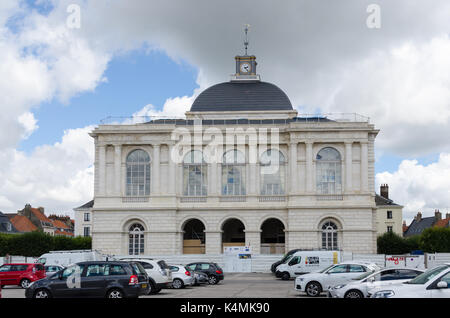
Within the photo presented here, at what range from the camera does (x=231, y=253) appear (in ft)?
189

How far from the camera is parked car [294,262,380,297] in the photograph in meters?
29.3

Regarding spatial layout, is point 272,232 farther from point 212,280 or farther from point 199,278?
point 199,278

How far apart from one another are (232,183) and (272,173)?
3.95 meters

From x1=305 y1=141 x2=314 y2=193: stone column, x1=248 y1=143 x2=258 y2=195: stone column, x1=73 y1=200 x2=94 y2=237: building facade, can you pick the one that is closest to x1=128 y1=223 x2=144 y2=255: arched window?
x1=248 y1=143 x2=258 y2=195: stone column

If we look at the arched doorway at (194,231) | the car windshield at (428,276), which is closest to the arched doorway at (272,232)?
the arched doorway at (194,231)

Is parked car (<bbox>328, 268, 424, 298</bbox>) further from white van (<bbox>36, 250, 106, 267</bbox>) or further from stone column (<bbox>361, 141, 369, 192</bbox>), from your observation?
stone column (<bbox>361, 141, 369, 192</bbox>)

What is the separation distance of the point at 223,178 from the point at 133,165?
28.6 ft

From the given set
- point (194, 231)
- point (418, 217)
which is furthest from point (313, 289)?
point (418, 217)

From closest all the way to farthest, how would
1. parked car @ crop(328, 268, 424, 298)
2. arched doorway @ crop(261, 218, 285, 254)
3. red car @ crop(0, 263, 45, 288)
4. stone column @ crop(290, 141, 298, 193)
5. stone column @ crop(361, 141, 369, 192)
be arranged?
parked car @ crop(328, 268, 424, 298) < red car @ crop(0, 263, 45, 288) < stone column @ crop(361, 141, 369, 192) < stone column @ crop(290, 141, 298, 193) < arched doorway @ crop(261, 218, 285, 254)

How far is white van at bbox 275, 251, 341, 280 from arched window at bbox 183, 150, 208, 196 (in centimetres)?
2151

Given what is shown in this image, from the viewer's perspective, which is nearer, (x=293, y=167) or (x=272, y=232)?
(x=293, y=167)

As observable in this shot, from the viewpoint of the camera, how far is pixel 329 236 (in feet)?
207

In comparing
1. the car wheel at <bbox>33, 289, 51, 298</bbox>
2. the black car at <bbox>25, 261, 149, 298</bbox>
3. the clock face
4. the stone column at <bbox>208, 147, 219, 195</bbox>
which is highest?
the clock face

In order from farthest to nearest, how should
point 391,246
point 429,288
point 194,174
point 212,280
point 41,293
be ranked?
point 391,246, point 194,174, point 212,280, point 41,293, point 429,288
